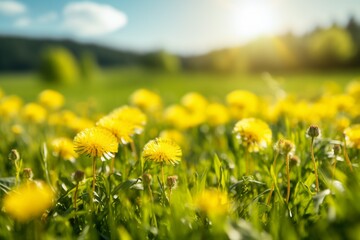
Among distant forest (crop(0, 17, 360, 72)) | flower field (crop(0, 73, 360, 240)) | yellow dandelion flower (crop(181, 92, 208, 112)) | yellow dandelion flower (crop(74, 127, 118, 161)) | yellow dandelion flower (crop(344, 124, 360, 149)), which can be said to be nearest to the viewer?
flower field (crop(0, 73, 360, 240))

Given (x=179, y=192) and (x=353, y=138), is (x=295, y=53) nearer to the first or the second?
(x=353, y=138)

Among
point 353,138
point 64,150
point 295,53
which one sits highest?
point 295,53

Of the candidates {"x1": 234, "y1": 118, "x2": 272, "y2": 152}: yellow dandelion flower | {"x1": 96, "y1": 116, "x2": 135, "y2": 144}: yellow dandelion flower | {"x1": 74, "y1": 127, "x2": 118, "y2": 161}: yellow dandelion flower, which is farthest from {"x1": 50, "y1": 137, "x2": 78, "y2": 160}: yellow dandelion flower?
{"x1": 234, "y1": 118, "x2": 272, "y2": 152}: yellow dandelion flower

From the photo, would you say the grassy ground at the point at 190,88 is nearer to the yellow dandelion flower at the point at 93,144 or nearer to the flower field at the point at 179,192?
the flower field at the point at 179,192

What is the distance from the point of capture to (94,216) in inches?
45.4

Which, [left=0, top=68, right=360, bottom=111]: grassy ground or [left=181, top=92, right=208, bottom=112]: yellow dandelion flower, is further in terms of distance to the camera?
[left=0, top=68, right=360, bottom=111]: grassy ground

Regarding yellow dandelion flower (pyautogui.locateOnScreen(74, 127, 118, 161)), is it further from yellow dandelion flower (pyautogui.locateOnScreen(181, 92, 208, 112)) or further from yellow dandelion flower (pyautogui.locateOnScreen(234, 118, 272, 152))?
yellow dandelion flower (pyautogui.locateOnScreen(181, 92, 208, 112))

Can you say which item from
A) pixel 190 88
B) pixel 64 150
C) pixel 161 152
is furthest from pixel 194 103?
pixel 190 88

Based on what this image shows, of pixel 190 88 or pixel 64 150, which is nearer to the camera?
pixel 64 150

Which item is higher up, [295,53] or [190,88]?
[295,53]

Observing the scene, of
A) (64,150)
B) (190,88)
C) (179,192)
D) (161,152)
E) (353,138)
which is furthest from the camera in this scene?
(190,88)

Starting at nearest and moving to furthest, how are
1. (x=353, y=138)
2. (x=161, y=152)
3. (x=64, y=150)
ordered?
(x=161, y=152), (x=353, y=138), (x=64, y=150)

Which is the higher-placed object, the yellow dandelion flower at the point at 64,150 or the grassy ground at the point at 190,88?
the yellow dandelion flower at the point at 64,150

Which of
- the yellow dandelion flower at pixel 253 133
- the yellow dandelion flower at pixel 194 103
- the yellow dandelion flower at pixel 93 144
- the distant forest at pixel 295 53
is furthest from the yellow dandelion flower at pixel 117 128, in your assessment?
the distant forest at pixel 295 53
